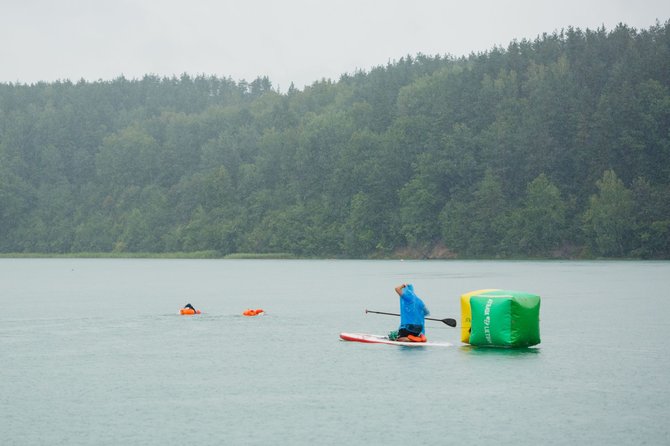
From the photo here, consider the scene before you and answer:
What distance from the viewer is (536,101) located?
162 meters

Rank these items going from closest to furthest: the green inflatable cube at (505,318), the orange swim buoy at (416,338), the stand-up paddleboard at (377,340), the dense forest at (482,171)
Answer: the green inflatable cube at (505,318), the stand-up paddleboard at (377,340), the orange swim buoy at (416,338), the dense forest at (482,171)

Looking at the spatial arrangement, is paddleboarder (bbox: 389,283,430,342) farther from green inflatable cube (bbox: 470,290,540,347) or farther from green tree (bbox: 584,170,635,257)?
green tree (bbox: 584,170,635,257)

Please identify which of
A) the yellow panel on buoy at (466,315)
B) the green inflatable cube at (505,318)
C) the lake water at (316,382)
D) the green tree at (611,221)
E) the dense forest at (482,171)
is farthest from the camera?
the dense forest at (482,171)

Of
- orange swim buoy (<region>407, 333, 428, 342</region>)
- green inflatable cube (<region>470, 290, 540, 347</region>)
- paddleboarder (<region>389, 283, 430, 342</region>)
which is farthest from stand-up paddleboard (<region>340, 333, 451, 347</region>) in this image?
green inflatable cube (<region>470, 290, 540, 347</region>)

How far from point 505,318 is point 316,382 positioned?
295 inches

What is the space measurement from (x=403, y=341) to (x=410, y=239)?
12714cm

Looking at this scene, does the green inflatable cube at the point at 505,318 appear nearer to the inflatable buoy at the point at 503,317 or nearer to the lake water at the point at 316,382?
the inflatable buoy at the point at 503,317

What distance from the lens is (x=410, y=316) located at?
3212 centimetres

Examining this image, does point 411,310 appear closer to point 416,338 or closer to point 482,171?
point 416,338

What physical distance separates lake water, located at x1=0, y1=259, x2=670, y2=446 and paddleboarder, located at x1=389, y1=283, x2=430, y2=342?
0.58 m

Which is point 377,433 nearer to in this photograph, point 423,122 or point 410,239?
point 410,239

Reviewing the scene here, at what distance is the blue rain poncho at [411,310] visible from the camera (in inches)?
1230

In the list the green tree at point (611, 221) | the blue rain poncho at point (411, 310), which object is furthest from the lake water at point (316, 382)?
the green tree at point (611, 221)

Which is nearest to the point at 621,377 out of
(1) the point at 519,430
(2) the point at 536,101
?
(1) the point at 519,430
